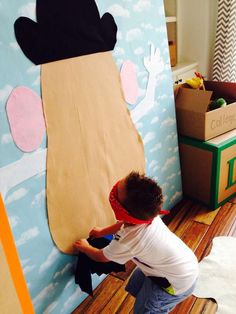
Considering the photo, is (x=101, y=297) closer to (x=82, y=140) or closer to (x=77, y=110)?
(x=82, y=140)

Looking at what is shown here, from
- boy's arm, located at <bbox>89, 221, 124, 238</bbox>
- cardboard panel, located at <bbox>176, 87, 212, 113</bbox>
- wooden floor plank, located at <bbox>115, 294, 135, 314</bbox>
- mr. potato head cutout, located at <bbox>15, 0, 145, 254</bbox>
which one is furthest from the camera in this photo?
cardboard panel, located at <bbox>176, 87, 212, 113</bbox>

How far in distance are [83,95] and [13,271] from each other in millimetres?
732

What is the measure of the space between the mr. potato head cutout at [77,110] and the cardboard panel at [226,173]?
2.47 ft

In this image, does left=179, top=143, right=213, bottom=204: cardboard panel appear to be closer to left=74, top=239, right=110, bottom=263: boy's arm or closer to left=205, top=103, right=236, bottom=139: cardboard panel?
left=205, top=103, right=236, bottom=139: cardboard panel

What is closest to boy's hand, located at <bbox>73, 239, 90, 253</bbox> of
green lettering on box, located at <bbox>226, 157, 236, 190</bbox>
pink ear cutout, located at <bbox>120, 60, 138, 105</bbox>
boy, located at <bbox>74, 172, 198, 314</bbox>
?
boy, located at <bbox>74, 172, 198, 314</bbox>

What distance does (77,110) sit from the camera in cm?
116

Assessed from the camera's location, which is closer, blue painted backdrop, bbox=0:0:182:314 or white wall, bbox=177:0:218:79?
blue painted backdrop, bbox=0:0:182:314

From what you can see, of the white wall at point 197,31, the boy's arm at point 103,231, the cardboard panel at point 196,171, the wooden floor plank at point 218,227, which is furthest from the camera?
the white wall at point 197,31

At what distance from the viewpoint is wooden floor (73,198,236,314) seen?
1321 millimetres

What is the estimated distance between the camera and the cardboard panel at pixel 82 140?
3.55ft

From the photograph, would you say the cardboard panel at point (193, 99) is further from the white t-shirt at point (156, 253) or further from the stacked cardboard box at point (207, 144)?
the white t-shirt at point (156, 253)

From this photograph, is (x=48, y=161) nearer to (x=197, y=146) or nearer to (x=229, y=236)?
(x=197, y=146)

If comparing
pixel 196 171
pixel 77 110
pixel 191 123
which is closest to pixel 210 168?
pixel 196 171

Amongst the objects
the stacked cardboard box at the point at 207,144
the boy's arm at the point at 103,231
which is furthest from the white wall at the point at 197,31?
the boy's arm at the point at 103,231
